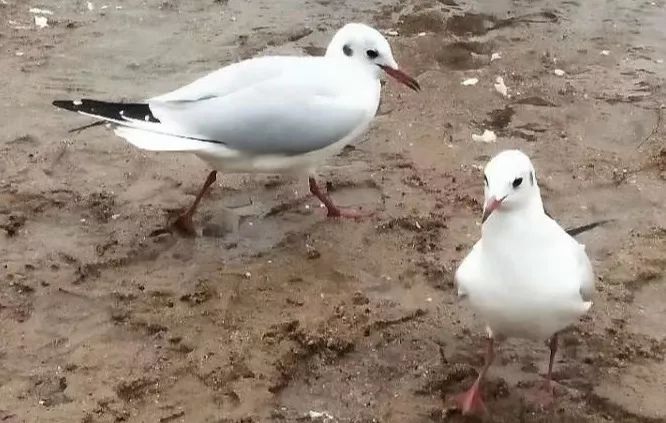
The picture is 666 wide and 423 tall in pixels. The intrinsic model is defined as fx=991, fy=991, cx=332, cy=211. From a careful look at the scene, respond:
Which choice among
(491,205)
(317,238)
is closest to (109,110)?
(317,238)

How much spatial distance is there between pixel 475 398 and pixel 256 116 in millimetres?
1315

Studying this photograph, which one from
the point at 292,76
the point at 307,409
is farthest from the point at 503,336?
the point at 292,76

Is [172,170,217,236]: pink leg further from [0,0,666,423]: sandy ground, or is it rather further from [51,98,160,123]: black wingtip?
[51,98,160,123]: black wingtip

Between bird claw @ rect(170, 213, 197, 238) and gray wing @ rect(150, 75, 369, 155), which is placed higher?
gray wing @ rect(150, 75, 369, 155)

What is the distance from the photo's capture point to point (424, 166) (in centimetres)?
424

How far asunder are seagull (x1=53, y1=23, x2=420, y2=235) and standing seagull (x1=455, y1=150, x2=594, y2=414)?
3.51 feet

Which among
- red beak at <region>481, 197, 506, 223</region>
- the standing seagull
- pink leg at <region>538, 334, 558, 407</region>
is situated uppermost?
red beak at <region>481, 197, 506, 223</region>

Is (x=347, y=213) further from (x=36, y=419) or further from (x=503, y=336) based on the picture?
(x=36, y=419)

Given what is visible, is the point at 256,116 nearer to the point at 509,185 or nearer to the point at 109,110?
the point at 109,110

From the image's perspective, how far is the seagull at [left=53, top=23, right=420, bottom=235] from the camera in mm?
3553

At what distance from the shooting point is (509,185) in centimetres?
263

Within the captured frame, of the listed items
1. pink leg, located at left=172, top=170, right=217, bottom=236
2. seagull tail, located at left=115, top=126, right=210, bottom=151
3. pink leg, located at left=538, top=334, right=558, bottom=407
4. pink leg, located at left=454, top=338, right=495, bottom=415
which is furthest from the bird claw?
pink leg, located at left=538, top=334, right=558, bottom=407

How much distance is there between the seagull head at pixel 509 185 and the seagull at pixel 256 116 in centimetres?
111

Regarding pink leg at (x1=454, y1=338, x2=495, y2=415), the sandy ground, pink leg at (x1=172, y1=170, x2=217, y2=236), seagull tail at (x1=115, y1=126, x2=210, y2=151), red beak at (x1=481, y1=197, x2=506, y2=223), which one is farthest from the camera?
pink leg at (x1=172, y1=170, x2=217, y2=236)
